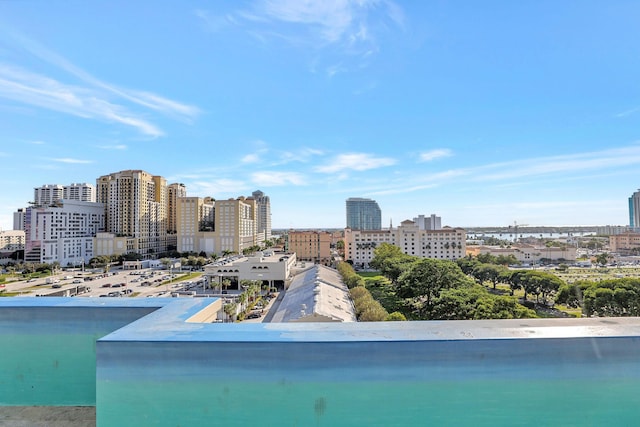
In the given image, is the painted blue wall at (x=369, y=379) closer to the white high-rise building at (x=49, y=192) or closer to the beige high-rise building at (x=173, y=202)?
the beige high-rise building at (x=173, y=202)

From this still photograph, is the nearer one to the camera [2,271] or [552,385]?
[552,385]

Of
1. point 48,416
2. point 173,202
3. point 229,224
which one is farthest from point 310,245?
point 48,416

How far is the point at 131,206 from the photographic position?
54.6m

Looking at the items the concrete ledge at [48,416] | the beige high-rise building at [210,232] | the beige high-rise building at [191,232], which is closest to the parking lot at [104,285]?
the beige high-rise building at [191,232]

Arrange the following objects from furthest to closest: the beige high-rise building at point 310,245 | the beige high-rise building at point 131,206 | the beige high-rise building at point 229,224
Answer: the beige high-rise building at point 229,224, the beige high-rise building at point 131,206, the beige high-rise building at point 310,245

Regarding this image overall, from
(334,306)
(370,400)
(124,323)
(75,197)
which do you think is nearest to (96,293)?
(334,306)

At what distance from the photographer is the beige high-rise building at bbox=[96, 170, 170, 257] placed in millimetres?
54188

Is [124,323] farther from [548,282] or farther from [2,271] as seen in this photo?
[2,271]

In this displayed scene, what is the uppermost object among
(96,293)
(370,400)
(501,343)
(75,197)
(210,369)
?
(75,197)

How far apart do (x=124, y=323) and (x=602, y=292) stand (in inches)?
835

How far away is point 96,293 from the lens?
95.9ft

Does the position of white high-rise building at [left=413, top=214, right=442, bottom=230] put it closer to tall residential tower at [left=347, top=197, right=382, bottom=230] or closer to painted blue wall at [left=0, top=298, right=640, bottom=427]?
tall residential tower at [left=347, top=197, right=382, bottom=230]

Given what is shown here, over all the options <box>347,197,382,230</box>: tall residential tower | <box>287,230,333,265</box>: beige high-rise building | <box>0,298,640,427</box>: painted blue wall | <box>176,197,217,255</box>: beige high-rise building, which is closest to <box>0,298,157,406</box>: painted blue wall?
Result: <box>0,298,640,427</box>: painted blue wall

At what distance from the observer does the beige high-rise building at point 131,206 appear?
178 ft
